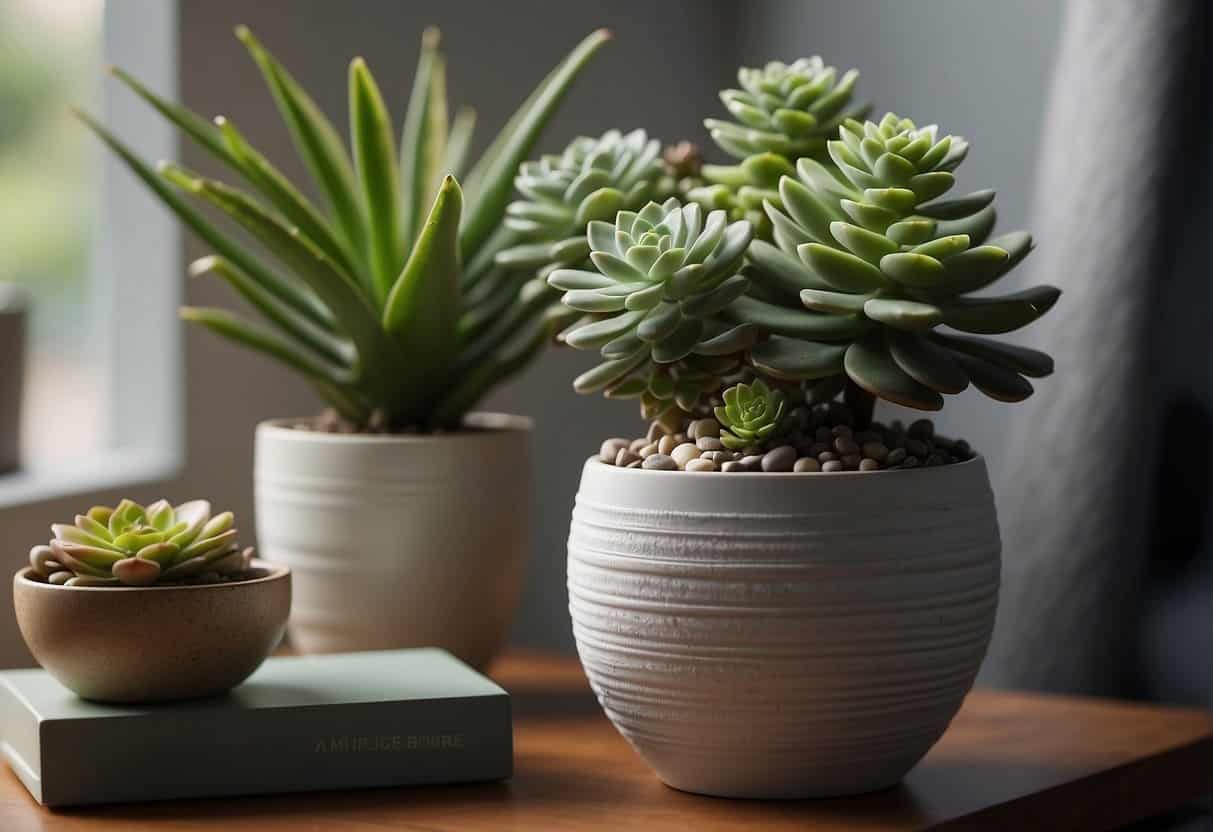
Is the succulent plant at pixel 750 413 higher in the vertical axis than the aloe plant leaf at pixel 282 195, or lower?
lower

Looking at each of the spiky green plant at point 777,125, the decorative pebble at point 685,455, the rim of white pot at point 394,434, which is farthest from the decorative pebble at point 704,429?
the rim of white pot at point 394,434

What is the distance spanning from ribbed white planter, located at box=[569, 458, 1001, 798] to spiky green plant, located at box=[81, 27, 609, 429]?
0.88ft

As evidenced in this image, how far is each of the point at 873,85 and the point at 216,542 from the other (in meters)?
0.89

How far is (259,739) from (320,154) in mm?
394

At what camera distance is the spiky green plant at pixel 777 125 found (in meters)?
0.74

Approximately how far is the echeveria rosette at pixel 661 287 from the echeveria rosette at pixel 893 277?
2cm

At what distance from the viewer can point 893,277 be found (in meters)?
0.61

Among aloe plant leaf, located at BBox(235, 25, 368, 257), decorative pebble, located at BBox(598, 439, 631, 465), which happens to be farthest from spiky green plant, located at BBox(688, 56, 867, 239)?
aloe plant leaf, located at BBox(235, 25, 368, 257)

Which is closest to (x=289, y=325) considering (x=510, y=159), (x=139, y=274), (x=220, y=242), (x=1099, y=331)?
(x=220, y=242)

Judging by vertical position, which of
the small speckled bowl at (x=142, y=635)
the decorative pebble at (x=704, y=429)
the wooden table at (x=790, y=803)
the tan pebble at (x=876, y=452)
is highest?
the decorative pebble at (x=704, y=429)

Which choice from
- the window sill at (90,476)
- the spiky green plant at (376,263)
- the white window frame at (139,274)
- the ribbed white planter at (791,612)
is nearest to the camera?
the ribbed white planter at (791,612)

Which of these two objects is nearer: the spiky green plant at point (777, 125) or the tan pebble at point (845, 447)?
the tan pebble at point (845, 447)

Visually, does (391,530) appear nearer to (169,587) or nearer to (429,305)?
(429,305)

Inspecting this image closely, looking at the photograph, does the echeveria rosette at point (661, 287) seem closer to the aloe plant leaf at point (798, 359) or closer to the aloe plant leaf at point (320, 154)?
the aloe plant leaf at point (798, 359)
